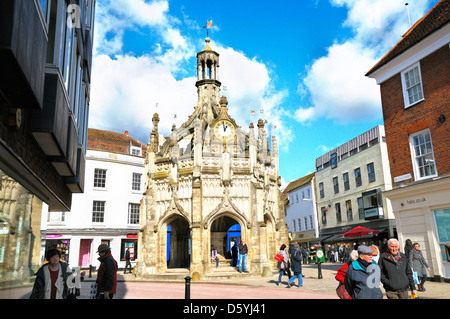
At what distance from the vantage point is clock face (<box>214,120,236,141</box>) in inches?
896

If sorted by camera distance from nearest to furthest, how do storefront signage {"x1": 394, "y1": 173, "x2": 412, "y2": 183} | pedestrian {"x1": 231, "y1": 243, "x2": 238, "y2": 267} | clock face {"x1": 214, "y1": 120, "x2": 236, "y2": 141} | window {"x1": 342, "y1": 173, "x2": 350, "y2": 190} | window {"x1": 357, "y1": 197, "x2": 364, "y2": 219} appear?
1. storefront signage {"x1": 394, "y1": 173, "x2": 412, "y2": 183}
2. pedestrian {"x1": 231, "y1": 243, "x2": 238, "y2": 267}
3. clock face {"x1": 214, "y1": 120, "x2": 236, "y2": 141}
4. window {"x1": 357, "y1": 197, "x2": 364, "y2": 219}
5. window {"x1": 342, "y1": 173, "x2": 350, "y2": 190}

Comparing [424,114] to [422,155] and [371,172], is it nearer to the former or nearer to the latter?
[422,155]

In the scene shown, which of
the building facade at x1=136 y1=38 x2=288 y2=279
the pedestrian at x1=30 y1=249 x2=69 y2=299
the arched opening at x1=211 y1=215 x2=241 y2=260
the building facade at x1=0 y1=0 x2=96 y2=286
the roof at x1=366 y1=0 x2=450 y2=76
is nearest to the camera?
A: the building facade at x1=0 y1=0 x2=96 y2=286

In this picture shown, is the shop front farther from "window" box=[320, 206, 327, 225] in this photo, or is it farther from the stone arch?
"window" box=[320, 206, 327, 225]

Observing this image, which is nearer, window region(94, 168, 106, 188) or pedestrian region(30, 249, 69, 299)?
pedestrian region(30, 249, 69, 299)

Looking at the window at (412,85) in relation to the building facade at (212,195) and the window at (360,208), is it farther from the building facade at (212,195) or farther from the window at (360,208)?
the window at (360,208)

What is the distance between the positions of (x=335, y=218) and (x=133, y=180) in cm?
2213

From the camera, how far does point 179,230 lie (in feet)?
80.2

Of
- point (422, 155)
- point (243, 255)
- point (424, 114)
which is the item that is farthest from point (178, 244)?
point (424, 114)

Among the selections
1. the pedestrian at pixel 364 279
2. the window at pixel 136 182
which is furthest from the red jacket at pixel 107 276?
the window at pixel 136 182

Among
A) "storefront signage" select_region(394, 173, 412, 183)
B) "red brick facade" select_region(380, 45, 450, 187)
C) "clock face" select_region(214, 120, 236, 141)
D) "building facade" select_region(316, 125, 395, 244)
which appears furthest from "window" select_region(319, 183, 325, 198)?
"storefront signage" select_region(394, 173, 412, 183)

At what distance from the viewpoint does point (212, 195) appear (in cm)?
1989

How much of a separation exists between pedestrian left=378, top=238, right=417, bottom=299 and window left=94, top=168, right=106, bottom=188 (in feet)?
98.7

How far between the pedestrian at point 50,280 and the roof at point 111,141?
31.7 m
